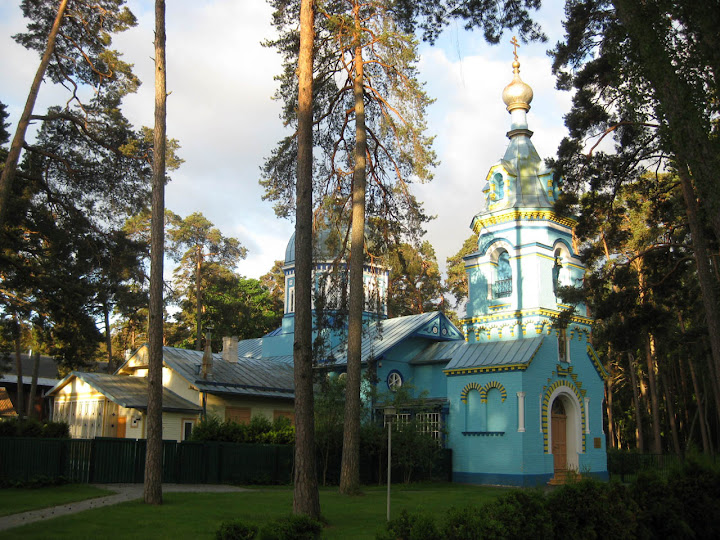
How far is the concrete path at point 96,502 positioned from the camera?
1184cm

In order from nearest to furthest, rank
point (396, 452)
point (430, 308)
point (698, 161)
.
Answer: point (698, 161)
point (396, 452)
point (430, 308)

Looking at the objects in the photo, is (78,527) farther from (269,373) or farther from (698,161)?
(269,373)

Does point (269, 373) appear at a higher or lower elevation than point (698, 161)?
lower

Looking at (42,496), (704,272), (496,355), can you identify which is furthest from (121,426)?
(704,272)

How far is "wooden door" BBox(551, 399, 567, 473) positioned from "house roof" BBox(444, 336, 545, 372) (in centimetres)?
302

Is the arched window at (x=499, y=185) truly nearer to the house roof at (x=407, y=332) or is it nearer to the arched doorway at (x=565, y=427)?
the house roof at (x=407, y=332)

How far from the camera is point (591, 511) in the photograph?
9.80m

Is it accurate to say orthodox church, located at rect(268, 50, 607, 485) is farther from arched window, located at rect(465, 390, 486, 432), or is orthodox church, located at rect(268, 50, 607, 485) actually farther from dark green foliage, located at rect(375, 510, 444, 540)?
dark green foliage, located at rect(375, 510, 444, 540)

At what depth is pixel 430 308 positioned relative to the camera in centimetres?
4241

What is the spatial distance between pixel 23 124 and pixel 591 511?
1566 centimetres

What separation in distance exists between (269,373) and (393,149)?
13.6 meters

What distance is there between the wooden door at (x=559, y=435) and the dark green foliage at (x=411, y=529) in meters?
17.9

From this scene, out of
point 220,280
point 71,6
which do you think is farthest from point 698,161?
point 220,280

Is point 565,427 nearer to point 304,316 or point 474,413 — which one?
point 474,413
